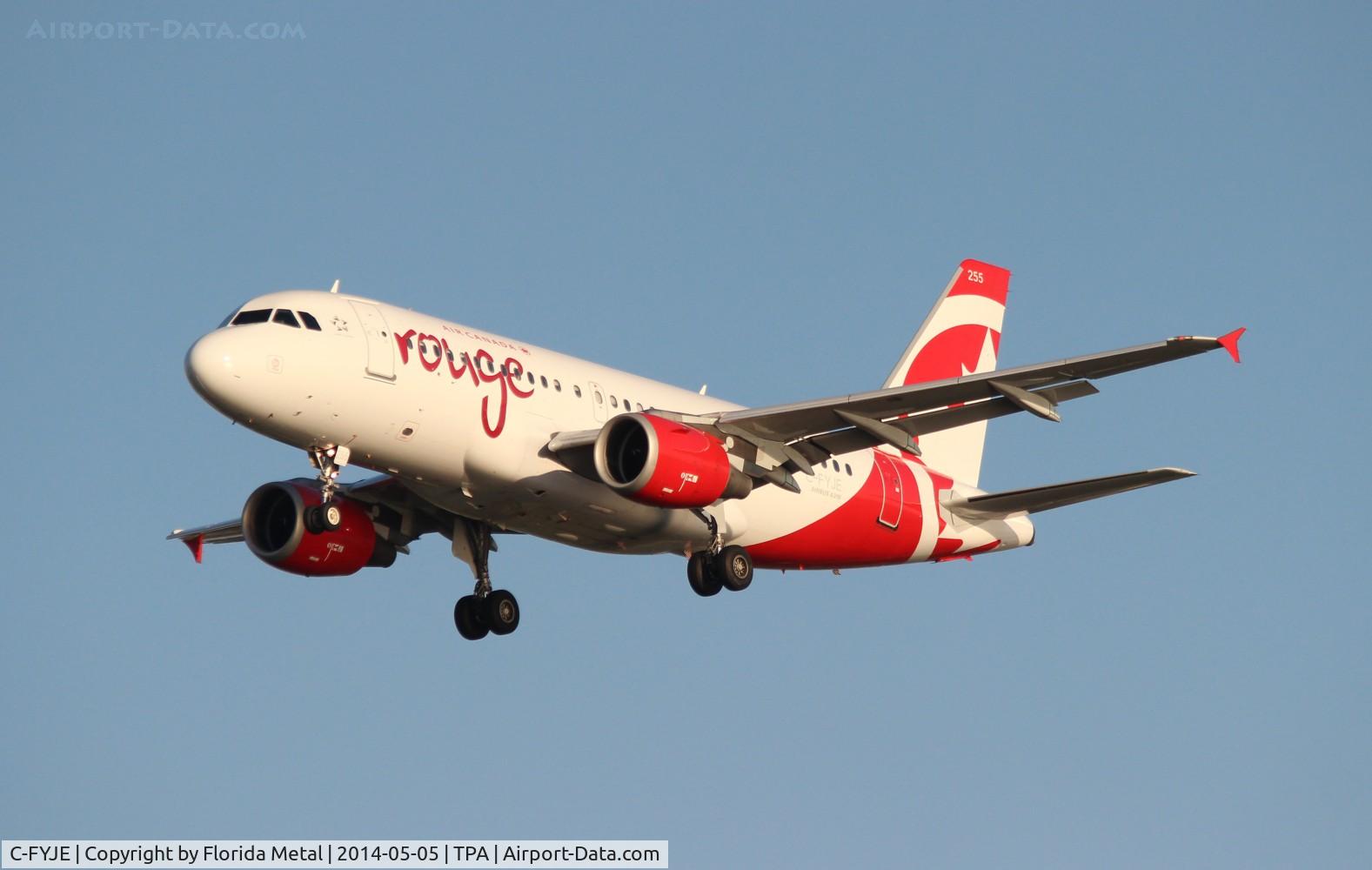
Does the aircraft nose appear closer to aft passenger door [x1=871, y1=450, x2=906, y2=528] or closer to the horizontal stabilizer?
aft passenger door [x1=871, y1=450, x2=906, y2=528]

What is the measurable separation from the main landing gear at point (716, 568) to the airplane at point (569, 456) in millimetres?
48

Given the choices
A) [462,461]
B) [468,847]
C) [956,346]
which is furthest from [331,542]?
[956,346]

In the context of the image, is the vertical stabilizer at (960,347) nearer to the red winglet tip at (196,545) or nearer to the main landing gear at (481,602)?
the main landing gear at (481,602)

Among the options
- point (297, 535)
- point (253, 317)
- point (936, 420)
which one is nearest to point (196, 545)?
point (297, 535)

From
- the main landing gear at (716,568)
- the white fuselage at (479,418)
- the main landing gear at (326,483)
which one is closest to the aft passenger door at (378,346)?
the white fuselage at (479,418)

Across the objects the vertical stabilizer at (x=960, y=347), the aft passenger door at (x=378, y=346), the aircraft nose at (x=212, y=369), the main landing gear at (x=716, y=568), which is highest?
the vertical stabilizer at (x=960, y=347)

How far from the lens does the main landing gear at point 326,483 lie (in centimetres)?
3259

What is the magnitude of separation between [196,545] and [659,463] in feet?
47.4

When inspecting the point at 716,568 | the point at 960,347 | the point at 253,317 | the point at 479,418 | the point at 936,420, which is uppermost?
the point at 960,347

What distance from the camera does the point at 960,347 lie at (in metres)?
47.7

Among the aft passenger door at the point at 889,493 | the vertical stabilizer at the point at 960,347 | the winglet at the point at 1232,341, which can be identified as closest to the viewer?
the winglet at the point at 1232,341

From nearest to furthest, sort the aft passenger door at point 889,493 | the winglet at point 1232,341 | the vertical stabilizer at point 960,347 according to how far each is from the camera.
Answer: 1. the winglet at point 1232,341
2. the aft passenger door at point 889,493
3. the vertical stabilizer at point 960,347

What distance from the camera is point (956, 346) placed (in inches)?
1873

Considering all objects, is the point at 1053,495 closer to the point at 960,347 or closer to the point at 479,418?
the point at 960,347
